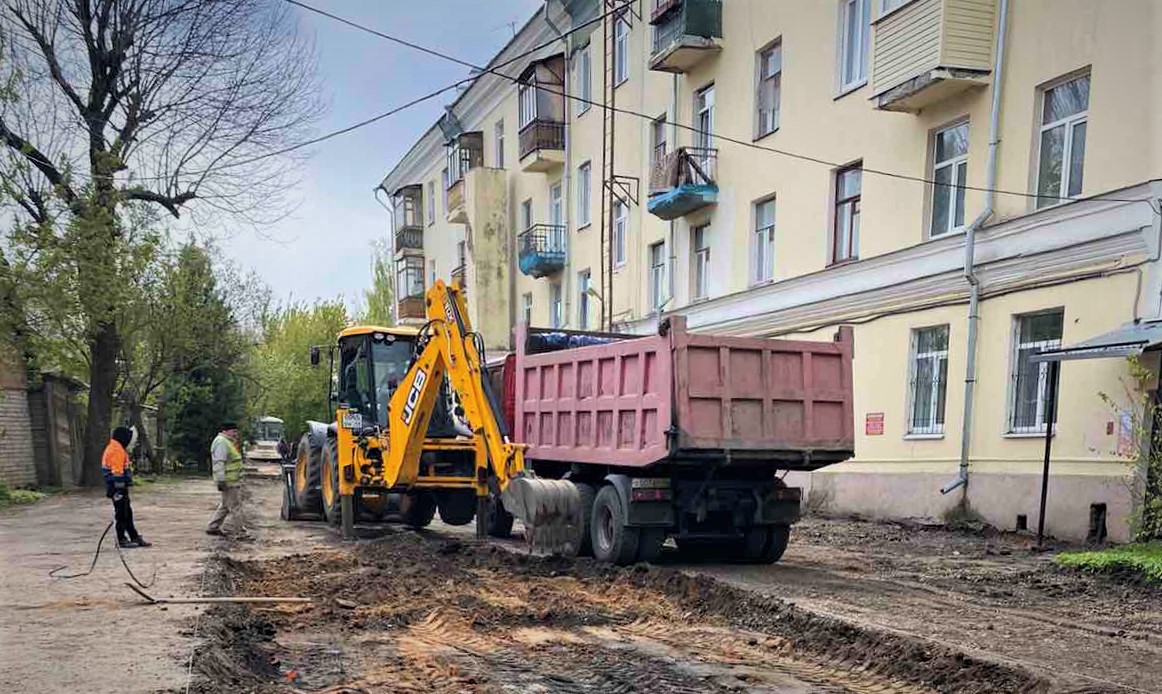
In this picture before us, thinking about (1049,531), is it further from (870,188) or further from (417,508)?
(417,508)

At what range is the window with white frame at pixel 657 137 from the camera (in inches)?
916

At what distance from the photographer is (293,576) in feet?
32.7

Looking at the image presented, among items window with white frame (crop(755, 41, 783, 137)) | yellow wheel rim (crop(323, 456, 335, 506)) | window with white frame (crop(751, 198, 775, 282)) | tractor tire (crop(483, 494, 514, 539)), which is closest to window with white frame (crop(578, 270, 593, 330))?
A: window with white frame (crop(751, 198, 775, 282))

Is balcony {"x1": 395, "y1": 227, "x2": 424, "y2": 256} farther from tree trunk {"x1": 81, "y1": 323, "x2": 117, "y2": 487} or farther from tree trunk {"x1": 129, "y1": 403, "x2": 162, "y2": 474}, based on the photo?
tree trunk {"x1": 81, "y1": 323, "x2": 117, "y2": 487}

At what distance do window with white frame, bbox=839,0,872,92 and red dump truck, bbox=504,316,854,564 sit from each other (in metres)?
8.11

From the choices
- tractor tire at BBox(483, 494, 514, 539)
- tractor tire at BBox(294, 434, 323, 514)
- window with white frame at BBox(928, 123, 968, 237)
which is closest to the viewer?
tractor tire at BBox(483, 494, 514, 539)

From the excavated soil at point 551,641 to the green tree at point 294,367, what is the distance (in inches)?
1083

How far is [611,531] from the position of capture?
10.6 meters

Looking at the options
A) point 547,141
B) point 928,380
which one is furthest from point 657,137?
point 928,380

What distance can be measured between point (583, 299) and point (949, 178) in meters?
14.3

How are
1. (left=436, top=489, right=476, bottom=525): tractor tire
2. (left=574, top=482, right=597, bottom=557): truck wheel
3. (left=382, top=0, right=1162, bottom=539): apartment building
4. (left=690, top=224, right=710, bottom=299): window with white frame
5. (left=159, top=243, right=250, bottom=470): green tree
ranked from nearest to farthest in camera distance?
(left=574, top=482, right=597, bottom=557): truck wheel, (left=382, top=0, right=1162, bottom=539): apartment building, (left=436, top=489, right=476, bottom=525): tractor tire, (left=690, top=224, right=710, bottom=299): window with white frame, (left=159, top=243, right=250, bottom=470): green tree

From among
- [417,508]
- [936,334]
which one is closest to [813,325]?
[936,334]

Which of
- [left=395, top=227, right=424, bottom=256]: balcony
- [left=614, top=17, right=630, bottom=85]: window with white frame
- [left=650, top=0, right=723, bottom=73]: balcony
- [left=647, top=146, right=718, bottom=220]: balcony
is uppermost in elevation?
[left=614, top=17, right=630, bottom=85]: window with white frame

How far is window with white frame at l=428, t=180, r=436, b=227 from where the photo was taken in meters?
41.5
